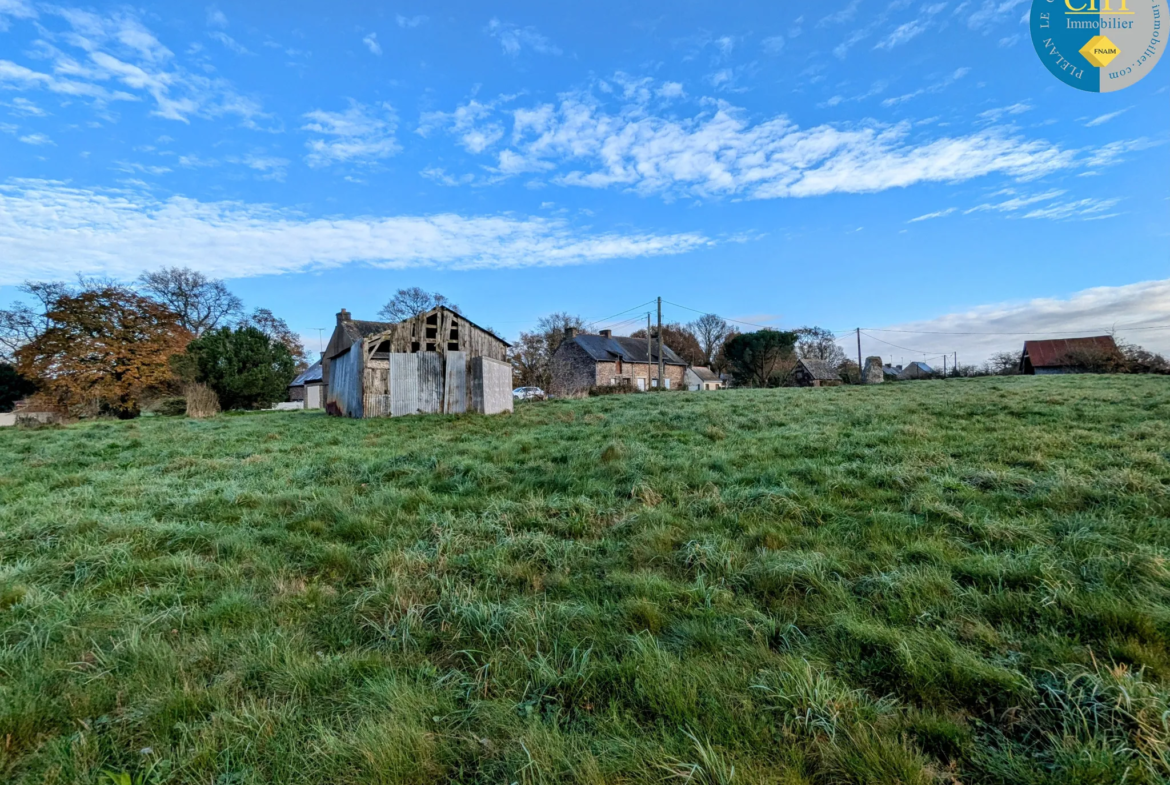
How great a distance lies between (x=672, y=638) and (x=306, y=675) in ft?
5.83

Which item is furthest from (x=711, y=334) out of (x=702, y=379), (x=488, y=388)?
(x=488, y=388)

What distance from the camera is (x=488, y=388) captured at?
17.9m

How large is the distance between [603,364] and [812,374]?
24460mm

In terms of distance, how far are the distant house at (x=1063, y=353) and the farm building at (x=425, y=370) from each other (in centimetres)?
3966

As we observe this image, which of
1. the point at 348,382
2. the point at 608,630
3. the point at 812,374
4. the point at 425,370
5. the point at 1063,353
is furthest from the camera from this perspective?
the point at 812,374

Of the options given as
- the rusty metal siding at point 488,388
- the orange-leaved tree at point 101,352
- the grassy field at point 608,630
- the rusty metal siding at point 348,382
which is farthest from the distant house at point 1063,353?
the orange-leaved tree at point 101,352

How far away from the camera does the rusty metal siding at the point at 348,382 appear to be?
17.1m

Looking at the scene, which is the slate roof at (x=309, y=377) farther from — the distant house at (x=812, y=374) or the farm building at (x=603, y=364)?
the distant house at (x=812, y=374)

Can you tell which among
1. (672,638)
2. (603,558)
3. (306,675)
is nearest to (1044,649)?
(672,638)

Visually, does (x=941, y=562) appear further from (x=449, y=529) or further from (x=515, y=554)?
(x=449, y=529)

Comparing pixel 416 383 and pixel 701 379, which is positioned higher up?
pixel 701 379

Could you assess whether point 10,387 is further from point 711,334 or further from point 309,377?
point 711,334

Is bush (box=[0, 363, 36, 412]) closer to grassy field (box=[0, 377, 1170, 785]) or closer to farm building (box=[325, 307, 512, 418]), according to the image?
farm building (box=[325, 307, 512, 418])

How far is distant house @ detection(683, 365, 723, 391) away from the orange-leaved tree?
142 ft
